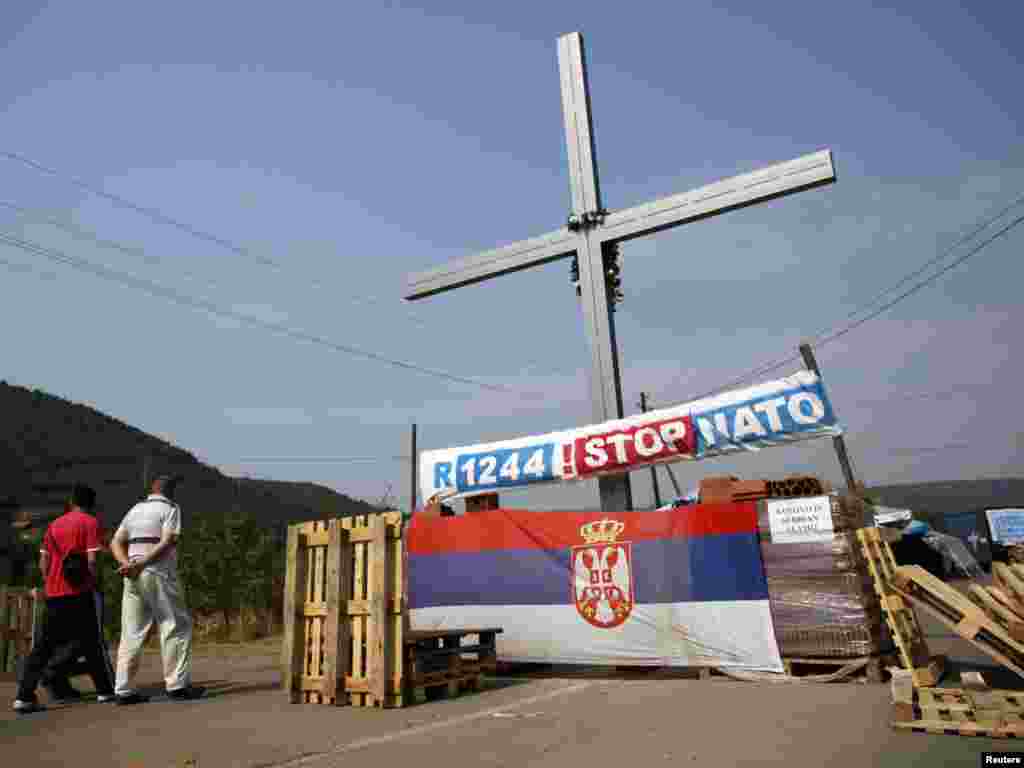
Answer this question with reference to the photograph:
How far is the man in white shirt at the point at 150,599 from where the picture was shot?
728cm

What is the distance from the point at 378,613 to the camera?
7.15 metres

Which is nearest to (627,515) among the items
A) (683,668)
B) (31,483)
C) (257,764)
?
(683,668)

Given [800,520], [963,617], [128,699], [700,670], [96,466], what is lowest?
[700,670]

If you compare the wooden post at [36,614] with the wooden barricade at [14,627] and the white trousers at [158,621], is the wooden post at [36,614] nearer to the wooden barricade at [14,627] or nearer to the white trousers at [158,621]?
the wooden barricade at [14,627]

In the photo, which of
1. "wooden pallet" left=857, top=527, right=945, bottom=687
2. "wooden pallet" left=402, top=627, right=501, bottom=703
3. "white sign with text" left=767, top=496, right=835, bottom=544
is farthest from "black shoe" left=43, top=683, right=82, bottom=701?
"wooden pallet" left=857, top=527, right=945, bottom=687

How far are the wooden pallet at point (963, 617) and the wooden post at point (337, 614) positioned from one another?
16.7 ft

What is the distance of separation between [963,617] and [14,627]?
398 inches

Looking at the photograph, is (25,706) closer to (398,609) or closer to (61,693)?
(61,693)

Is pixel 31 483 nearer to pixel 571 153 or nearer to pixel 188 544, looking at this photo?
pixel 188 544

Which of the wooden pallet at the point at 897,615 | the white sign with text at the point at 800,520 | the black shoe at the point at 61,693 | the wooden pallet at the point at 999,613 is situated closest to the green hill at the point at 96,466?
the black shoe at the point at 61,693

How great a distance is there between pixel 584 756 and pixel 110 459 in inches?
1624

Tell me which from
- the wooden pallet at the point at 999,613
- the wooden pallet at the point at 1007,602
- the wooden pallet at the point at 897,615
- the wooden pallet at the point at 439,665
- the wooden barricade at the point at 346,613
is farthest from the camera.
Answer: the wooden pallet at the point at 439,665

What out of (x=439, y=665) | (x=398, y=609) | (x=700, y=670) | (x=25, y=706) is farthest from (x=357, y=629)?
(x=700, y=670)

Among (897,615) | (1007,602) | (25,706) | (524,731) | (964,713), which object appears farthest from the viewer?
(25,706)
